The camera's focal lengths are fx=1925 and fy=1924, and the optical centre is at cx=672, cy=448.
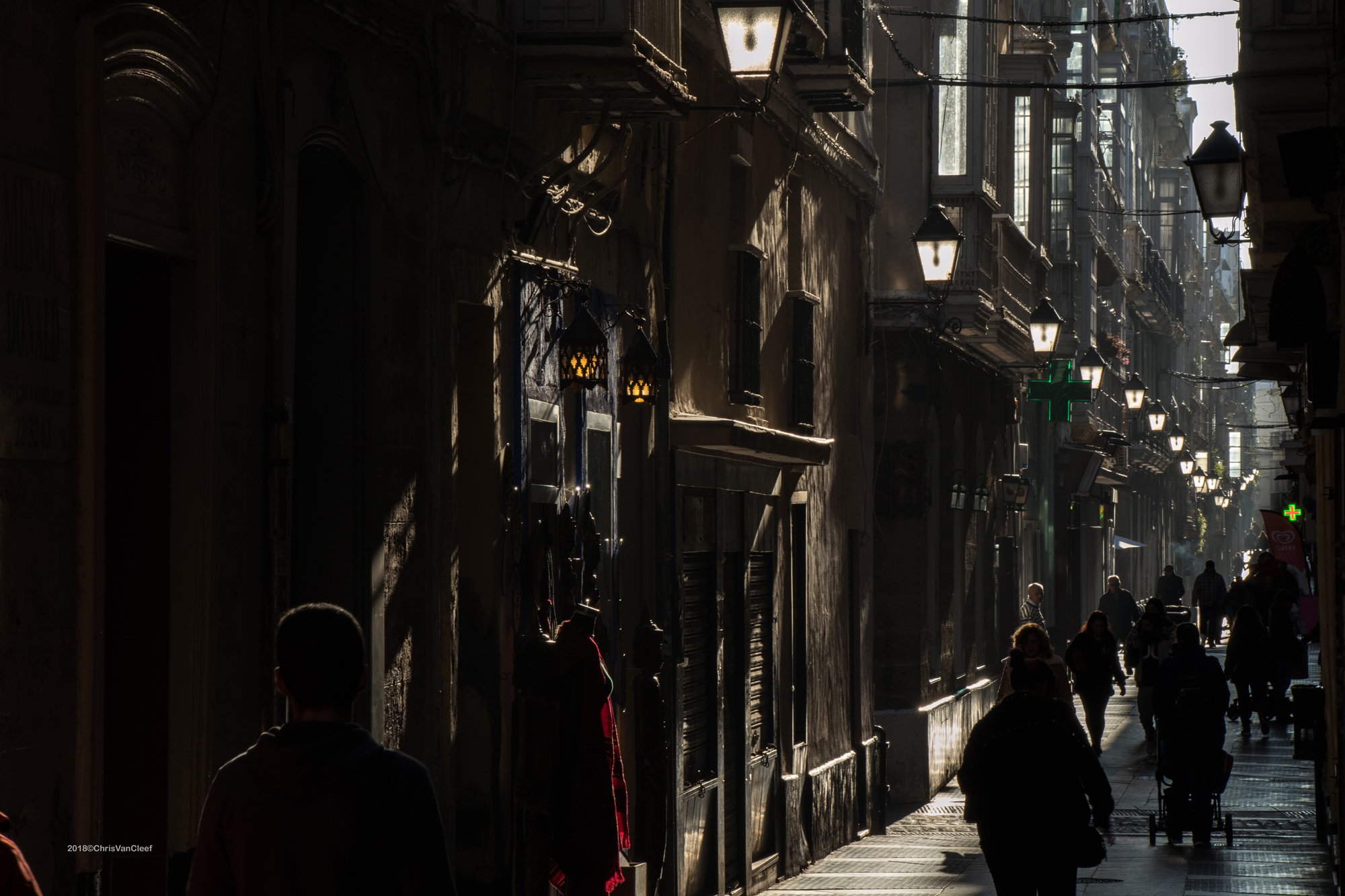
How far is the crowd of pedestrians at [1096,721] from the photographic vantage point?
8.48 metres

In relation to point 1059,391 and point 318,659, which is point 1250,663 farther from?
point 318,659

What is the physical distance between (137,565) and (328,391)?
1637 mm

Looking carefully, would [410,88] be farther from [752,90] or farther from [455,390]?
[752,90]

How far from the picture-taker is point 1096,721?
66.1 feet

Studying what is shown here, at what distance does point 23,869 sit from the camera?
12.2 ft

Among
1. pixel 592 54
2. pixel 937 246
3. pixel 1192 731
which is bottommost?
pixel 1192 731

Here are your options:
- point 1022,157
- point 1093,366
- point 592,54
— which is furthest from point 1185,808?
point 1093,366

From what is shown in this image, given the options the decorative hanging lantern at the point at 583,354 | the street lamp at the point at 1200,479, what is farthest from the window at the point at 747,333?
the street lamp at the point at 1200,479

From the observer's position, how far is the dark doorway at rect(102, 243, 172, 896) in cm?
645

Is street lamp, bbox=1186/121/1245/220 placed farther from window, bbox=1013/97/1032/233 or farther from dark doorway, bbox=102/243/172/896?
window, bbox=1013/97/1032/233

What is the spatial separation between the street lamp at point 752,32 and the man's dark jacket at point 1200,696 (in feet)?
20.9

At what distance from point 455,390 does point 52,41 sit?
365 cm

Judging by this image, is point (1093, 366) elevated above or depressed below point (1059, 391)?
above

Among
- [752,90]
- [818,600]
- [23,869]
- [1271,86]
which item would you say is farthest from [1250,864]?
[23,869]
